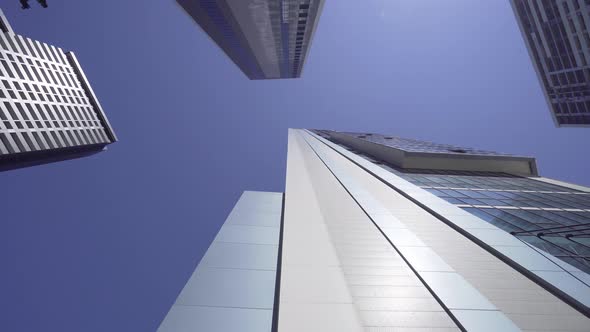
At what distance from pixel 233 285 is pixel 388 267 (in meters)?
4.66

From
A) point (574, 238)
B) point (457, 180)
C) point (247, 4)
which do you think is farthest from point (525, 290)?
point (247, 4)

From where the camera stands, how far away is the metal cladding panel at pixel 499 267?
7.70m

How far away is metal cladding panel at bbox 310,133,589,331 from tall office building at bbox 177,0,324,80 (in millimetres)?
64226

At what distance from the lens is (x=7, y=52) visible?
2825 inches

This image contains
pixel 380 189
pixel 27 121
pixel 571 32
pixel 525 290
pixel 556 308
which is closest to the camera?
pixel 556 308

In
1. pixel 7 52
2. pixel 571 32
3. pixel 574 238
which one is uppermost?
pixel 7 52

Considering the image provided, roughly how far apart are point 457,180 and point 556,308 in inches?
747

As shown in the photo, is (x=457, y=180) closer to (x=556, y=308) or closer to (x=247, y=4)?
(x=556, y=308)

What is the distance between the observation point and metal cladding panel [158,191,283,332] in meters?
7.54

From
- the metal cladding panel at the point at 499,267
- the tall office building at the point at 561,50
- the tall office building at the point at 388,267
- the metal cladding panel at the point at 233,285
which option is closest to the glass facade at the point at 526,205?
the tall office building at the point at 388,267

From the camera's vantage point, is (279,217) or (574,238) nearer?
(574,238)

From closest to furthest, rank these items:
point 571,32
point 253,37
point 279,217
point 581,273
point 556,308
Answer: point 556,308
point 581,273
point 279,217
point 571,32
point 253,37

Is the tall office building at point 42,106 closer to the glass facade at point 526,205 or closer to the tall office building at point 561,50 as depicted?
the glass facade at point 526,205

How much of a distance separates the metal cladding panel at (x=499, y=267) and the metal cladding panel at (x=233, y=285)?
4870 millimetres
